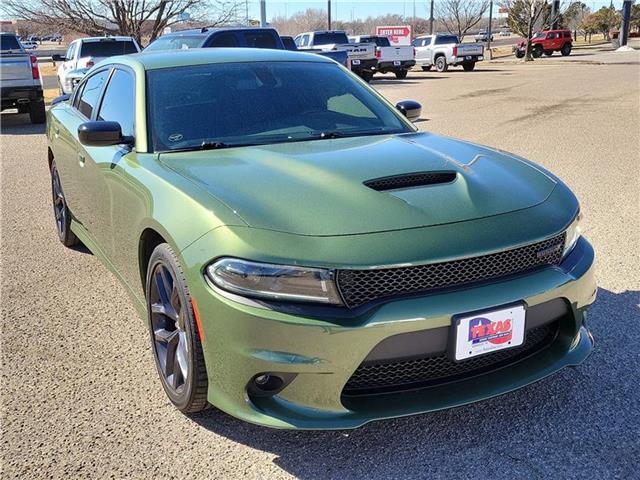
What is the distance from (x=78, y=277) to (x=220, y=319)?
275 centimetres

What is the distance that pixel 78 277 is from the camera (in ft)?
15.6

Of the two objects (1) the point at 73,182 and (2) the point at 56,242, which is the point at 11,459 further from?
(2) the point at 56,242

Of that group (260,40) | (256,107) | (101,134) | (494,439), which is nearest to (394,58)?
(260,40)

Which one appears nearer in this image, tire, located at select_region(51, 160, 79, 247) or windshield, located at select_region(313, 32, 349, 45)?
tire, located at select_region(51, 160, 79, 247)

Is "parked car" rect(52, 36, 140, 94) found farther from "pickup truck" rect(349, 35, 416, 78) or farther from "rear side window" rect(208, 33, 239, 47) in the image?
"pickup truck" rect(349, 35, 416, 78)

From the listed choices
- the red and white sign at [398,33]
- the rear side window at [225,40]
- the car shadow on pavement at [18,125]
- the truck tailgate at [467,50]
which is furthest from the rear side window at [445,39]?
the rear side window at [225,40]

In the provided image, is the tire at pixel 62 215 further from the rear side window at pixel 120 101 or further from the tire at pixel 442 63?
the tire at pixel 442 63

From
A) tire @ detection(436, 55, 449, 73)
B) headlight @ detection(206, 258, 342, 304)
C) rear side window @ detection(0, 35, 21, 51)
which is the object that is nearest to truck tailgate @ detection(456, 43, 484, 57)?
tire @ detection(436, 55, 449, 73)

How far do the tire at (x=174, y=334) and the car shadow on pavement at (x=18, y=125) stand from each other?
12049 millimetres

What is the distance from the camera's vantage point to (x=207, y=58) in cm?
397

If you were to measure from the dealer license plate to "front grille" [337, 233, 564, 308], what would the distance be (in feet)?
0.49

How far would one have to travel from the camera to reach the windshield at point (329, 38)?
24359 mm

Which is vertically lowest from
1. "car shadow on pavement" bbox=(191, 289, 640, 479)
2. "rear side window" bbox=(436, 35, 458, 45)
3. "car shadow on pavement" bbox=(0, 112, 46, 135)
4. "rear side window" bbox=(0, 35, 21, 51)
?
"car shadow on pavement" bbox=(191, 289, 640, 479)

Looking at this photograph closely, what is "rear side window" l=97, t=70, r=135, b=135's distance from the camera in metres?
3.68
